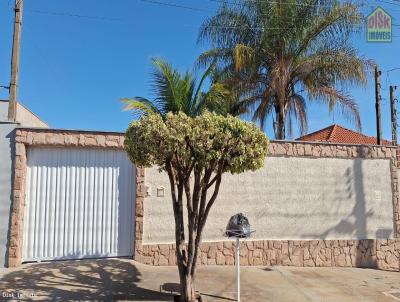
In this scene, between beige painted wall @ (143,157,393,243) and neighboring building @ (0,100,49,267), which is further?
beige painted wall @ (143,157,393,243)

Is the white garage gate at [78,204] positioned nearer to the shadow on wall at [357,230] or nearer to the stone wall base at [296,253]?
the stone wall base at [296,253]

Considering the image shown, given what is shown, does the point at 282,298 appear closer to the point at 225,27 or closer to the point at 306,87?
the point at 306,87

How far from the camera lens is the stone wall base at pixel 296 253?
901 cm

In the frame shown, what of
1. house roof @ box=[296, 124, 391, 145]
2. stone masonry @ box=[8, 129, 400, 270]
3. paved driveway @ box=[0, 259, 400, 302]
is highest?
house roof @ box=[296, 124, 391, 145]

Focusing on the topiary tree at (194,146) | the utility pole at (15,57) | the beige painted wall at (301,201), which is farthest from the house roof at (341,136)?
the topiary tree at (194,146)

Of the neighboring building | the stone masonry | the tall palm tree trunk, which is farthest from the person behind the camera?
the tall palm tree trunk

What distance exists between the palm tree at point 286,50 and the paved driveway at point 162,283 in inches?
208

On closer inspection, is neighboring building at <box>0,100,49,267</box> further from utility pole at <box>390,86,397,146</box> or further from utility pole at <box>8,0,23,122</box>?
utility pole at <box>390,86,397,146</box>

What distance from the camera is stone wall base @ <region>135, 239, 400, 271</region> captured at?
901 centimetres

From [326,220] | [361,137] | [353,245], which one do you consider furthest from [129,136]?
[361,137]

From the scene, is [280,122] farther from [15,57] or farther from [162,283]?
[15,57]

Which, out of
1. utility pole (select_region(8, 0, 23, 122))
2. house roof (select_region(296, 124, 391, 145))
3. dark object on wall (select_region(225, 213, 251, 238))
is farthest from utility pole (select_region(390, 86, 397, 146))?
utility pole (select_region(8, 0, 23, 122))

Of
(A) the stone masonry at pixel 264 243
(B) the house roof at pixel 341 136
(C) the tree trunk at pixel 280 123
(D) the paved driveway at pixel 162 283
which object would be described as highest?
(B) the house roof at pixel 341 136

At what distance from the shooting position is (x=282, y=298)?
7.15 meters
